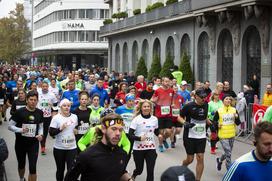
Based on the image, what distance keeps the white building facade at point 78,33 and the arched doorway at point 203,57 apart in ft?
147

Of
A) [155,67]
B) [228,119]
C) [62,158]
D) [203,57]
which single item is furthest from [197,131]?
[155,67]

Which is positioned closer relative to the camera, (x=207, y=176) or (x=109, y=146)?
(x=109, y=146)

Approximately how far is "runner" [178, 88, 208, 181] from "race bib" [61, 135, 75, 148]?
218 centimetres

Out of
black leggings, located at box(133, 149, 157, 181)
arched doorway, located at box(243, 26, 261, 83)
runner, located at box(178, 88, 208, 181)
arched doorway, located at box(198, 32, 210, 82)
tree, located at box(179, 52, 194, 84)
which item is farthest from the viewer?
tree, located at box(179, 52, 194, 84)

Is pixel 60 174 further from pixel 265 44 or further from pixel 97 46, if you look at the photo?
pixel 97 46

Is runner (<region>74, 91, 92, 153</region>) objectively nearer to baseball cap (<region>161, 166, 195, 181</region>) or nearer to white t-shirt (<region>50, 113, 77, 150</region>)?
white t-shirt (<region>50, 113, 77, 150</region>)

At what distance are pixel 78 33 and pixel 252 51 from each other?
180ft

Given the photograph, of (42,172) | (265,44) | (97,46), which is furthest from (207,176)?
(97,46)

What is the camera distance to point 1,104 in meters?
19.4

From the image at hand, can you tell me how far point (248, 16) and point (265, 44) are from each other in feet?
4.72

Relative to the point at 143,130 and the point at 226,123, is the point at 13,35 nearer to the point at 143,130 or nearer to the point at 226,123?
the point at 226,123

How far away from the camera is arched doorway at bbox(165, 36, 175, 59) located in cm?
3675

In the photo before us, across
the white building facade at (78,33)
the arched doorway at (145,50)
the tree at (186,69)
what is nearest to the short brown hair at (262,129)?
the tree at (186,69)

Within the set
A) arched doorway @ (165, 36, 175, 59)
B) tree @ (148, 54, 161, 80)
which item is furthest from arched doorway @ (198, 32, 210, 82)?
tree @ (148, 54, 161, 80)
